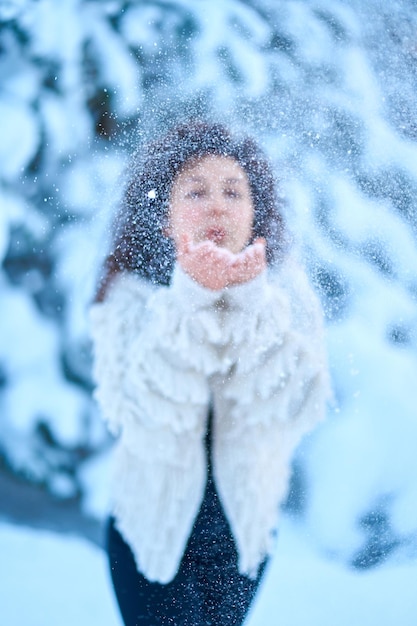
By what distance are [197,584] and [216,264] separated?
0.23 meters

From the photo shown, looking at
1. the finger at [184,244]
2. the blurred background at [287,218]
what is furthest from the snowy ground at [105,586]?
the finger at [184,244]

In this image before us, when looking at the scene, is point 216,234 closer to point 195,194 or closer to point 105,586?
point 195,194

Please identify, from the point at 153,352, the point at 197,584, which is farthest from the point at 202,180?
the point at 197,584

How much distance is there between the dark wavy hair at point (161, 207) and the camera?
0.57 m

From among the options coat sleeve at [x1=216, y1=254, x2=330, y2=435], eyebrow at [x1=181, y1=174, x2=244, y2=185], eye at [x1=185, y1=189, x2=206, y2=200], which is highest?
eyebrow at [x1=181, y1=174, x2=244, y2=185]

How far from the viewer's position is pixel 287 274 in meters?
0.57

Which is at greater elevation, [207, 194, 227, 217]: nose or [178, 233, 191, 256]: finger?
[207, 194, 227, 217]: nose

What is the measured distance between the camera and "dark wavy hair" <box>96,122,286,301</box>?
1.86 feet

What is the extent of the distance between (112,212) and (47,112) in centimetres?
8

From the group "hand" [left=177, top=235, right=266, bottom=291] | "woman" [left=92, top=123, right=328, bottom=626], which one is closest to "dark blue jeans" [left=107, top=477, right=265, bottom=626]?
"woman" [left=92, top=123, right=328, bottom=626]

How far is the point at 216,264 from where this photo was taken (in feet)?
1.82

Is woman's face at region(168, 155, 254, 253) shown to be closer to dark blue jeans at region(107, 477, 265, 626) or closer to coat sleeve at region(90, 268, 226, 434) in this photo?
coat sleeve at region(90, 268, 226, 434)

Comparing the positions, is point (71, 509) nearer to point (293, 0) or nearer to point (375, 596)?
point (375, 596)

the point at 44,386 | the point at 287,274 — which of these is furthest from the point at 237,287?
the point at 44,386
